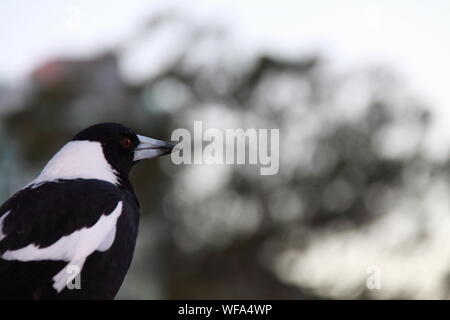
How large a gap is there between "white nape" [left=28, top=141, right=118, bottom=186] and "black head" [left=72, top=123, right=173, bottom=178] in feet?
0.12

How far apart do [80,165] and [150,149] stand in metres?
0.38

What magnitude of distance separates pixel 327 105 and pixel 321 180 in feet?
5.54

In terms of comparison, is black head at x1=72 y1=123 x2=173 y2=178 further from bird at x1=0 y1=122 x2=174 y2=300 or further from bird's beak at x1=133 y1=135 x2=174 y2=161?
bird at x1=0 y1=122 x2=174 y2=300

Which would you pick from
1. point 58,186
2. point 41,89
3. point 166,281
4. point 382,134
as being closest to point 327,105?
point 382,134

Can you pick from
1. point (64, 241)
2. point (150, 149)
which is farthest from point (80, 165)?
point (64, 241)

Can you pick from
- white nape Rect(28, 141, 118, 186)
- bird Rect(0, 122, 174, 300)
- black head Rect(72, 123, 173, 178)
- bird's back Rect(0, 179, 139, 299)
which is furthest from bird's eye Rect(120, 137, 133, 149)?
bird's back Rect(0, 179, 139, 299)

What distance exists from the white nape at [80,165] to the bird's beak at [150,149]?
164 millimetres

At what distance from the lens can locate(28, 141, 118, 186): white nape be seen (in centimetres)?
295

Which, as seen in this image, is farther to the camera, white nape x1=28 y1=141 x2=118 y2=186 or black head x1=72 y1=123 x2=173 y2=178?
black head x1=72 y1=123 x2=173 y2=178

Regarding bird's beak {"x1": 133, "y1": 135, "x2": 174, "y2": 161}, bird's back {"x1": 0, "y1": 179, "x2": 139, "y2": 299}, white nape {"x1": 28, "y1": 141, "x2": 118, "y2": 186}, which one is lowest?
bird's back {"x1": 0, "y1": 179, "x2": 139, "y2": 299}

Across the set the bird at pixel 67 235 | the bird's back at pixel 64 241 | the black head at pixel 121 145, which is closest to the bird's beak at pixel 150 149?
the black head at pixel 121 145

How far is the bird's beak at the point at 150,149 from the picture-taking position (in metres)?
3.26

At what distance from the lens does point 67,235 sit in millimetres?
2605

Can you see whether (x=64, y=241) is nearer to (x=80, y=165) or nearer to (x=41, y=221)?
(x=41, y=221)
